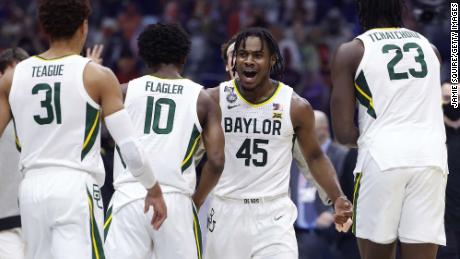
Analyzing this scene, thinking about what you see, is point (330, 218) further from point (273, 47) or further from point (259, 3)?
point (259, 3)

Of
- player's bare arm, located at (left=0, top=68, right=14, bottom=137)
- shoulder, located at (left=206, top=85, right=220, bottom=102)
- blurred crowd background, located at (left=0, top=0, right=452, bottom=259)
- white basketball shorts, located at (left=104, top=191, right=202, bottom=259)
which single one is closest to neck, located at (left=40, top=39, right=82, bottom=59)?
player's bare arm, located at (left=0, top=68, right=14, bottom=137)

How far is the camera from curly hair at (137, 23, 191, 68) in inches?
311

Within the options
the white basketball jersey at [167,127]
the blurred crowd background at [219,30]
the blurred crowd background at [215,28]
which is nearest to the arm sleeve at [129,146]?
the white basketball jersey at [167,127]

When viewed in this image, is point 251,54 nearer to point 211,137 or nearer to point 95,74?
point 211,137

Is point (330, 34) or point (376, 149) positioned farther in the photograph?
point (330, 34)

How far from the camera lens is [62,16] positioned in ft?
23.0

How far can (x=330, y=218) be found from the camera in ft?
39.5

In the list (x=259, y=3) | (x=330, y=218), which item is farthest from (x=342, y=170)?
(x=259, y=3)

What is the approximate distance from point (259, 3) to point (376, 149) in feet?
47.4

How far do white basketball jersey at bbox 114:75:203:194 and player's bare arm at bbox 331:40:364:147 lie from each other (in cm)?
114

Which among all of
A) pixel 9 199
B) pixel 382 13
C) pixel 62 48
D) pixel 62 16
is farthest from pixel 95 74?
pixel 9 199

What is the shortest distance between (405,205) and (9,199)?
3.64m

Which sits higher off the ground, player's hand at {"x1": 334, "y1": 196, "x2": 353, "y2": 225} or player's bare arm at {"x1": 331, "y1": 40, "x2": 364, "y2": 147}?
player's bare arm at {"x1": 331, "y1": 40, "x2": 364, "y2": 147}

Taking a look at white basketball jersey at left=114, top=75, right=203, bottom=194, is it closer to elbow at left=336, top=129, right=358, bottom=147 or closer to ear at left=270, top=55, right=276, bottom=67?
ear at left=270, top=55, right=276, bottom=67
